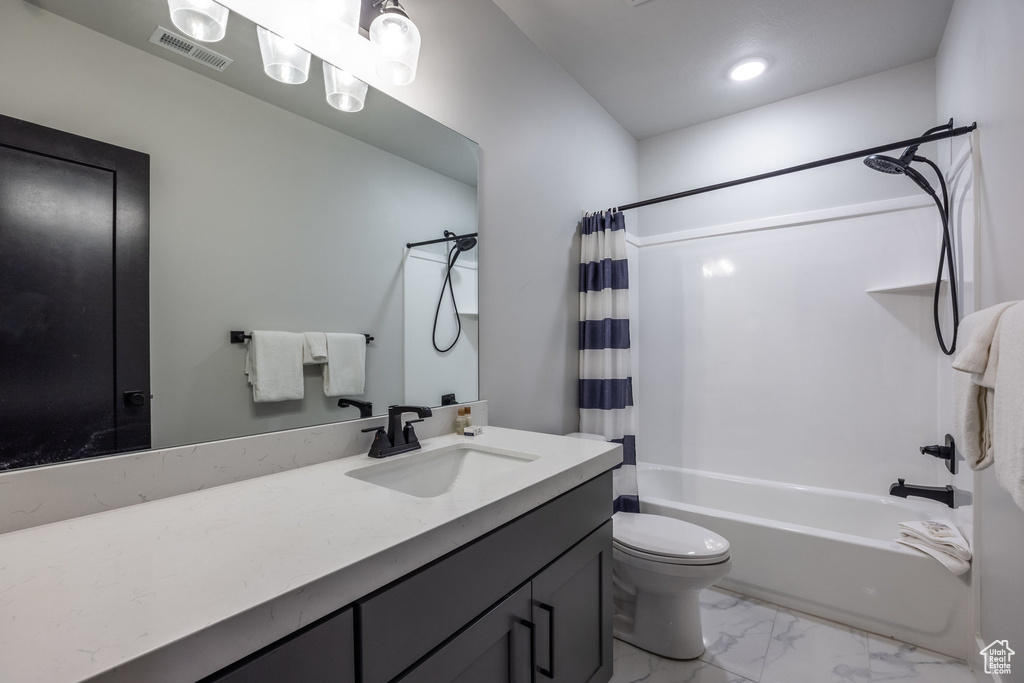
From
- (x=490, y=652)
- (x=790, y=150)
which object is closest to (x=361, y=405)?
(x=490, y=652)

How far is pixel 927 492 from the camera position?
2098 millimetres

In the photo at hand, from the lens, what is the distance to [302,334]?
3.87ft

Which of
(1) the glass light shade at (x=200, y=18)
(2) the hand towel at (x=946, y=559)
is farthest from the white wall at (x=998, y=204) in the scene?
(1) the glass light shade at (x=200, y=18)

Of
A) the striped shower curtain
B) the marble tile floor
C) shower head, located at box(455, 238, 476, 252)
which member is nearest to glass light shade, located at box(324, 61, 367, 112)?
shower head, located at box(455, 238, 476, 252)

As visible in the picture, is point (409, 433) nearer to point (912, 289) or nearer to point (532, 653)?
point (532, 653)

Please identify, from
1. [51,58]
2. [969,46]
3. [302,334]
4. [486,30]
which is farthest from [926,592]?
[51,58]

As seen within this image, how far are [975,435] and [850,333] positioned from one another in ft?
4.76

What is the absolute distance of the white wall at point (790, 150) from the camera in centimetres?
230

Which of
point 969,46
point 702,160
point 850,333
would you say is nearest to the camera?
point 969,46

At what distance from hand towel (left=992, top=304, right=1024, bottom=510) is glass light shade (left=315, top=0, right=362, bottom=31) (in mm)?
1716

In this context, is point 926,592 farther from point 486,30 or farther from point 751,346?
point 486,30

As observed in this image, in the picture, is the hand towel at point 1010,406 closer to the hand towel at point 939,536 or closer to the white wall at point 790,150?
the hand towel at point 939,536

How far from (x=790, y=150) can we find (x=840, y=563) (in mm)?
2149

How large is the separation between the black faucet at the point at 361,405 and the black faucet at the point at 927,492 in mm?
2477
